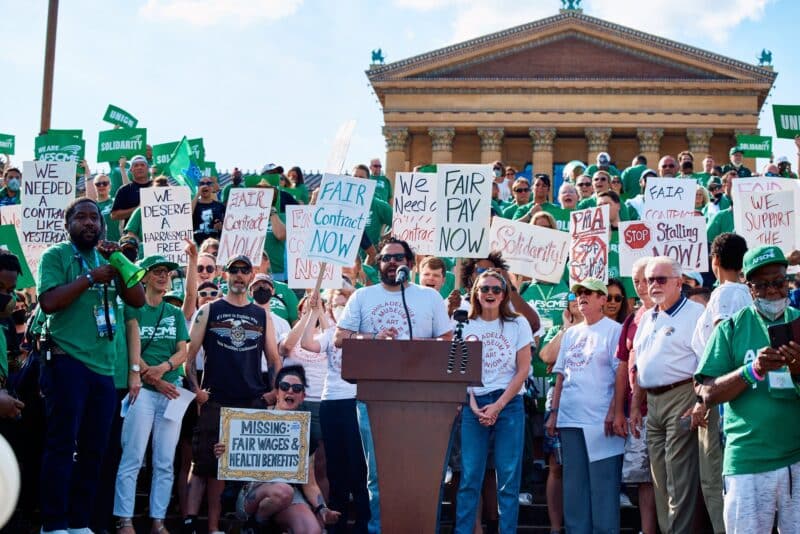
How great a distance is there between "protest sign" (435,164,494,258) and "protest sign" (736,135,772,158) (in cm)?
1000

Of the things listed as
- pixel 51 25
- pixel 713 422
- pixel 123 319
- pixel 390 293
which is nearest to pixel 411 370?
pixel 390 293

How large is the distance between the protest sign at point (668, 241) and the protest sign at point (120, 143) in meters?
8.01

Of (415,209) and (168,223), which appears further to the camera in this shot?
(415,209)

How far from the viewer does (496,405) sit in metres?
7.30

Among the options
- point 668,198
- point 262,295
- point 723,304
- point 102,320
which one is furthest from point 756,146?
point 102,320

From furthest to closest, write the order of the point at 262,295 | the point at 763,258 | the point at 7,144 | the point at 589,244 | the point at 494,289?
the point at 7,144
the point at 589,244
the point at 262,295
the point at 494,289
the point at 763,258

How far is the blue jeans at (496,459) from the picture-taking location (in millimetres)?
7082

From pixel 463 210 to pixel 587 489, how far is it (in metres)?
3.05

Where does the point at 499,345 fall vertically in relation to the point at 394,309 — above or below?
below

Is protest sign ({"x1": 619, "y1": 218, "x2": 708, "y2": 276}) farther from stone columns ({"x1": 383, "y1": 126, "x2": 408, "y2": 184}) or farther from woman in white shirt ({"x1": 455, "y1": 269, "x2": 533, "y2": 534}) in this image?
stone columns ({"x1": 383, "y1": 126, "x2": 408, "y2": 184})

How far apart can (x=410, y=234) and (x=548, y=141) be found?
122ft

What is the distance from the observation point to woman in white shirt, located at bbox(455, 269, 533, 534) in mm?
7113

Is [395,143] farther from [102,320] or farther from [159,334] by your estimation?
[102,320]

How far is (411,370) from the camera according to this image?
579 centimetres
